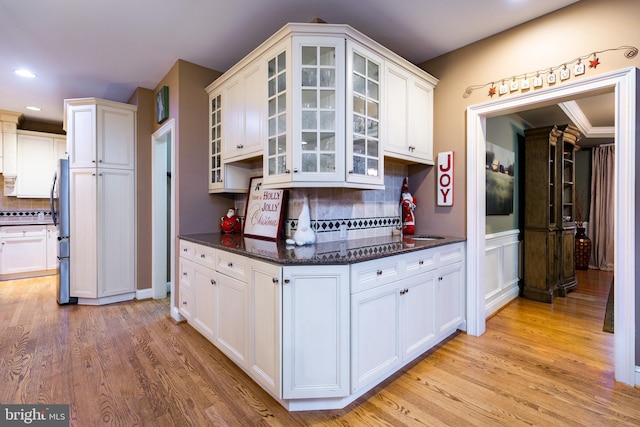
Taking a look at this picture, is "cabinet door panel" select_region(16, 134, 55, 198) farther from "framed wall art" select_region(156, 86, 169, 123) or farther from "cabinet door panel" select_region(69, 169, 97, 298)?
"framed wall art" select_region(156, 86, 169, 123)

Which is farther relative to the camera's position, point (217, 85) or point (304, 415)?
point (217, 85)

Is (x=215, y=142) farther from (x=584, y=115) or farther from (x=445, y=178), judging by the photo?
(x=584, y=115)

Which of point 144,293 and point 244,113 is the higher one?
point 244,113

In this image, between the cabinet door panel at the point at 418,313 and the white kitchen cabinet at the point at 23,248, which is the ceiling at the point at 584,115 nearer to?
the cabinet door panel at the point at 418,313

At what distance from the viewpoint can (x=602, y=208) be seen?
18.1 feet

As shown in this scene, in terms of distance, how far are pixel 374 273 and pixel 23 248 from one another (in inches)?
214

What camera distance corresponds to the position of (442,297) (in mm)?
2420

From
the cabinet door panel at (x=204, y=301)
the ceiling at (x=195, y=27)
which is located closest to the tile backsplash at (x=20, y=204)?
the ceiling at (x=195, y=27)

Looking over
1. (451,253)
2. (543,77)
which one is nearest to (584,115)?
(543,77)

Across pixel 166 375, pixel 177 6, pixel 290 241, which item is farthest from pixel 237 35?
pixel 166 375

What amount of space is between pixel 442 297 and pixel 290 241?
128cm

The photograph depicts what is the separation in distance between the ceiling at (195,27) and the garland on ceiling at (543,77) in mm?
404

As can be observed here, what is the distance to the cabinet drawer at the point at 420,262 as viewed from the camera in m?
2.06

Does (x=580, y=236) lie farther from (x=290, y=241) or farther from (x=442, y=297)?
(x=290, y=241)
